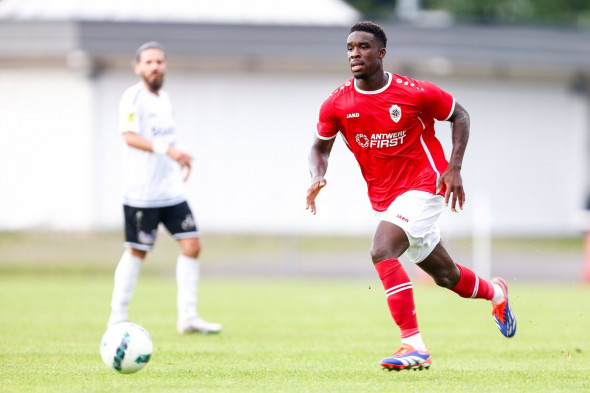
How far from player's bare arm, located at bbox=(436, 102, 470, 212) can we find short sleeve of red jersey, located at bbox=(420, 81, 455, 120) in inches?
2.8

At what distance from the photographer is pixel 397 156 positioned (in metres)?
7.53

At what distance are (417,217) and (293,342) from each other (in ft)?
8.16

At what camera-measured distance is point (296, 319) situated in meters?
11.7

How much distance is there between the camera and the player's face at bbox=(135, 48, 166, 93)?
31.6ft

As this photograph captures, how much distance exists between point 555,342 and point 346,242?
40.5 ft

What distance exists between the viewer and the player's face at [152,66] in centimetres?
962

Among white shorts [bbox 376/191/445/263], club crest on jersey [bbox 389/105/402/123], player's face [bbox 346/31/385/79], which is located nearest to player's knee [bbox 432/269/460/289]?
white shorts [bbox 376/191/445/263]

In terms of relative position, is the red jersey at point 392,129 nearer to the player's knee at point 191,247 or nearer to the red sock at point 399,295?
the red sock at point 399,295

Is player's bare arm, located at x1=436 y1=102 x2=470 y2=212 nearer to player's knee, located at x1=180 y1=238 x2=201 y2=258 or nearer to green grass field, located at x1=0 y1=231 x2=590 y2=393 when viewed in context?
green grass field, located at x1=0 y1=231 x2=590 y2=393

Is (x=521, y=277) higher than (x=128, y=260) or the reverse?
the reverse

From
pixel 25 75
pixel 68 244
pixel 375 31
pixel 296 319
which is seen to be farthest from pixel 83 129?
pixel 375 31

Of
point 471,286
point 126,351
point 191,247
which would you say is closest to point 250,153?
point 191,247

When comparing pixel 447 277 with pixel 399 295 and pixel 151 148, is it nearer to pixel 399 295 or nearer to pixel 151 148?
pixel 399 295

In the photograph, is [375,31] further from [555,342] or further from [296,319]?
[296,319]
